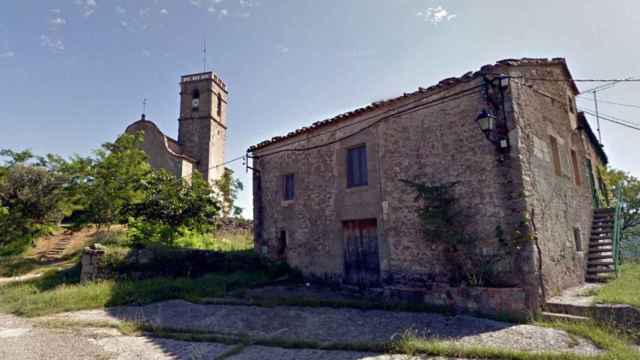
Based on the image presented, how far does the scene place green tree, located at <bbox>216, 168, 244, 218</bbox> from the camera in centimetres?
2124

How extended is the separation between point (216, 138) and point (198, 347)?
84.6 feet

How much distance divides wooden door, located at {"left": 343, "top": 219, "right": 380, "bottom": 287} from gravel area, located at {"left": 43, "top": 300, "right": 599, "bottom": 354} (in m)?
2.13

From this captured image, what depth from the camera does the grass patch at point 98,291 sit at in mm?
8312

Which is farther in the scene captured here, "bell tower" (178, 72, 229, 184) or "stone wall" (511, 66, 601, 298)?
"bell tower" (178, 72, 229, 184)

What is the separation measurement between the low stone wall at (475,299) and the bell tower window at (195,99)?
26.0 metres

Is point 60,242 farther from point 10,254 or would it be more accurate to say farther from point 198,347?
point 198,347

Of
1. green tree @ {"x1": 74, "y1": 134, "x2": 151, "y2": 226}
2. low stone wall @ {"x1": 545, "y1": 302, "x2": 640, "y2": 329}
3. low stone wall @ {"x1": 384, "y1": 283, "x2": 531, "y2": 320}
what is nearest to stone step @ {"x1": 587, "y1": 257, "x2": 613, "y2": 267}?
low stone wall @ {"x1": 545, "y1": 302, "x2": 640, "y2": 329}

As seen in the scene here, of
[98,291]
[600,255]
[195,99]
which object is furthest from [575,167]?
[195,99]

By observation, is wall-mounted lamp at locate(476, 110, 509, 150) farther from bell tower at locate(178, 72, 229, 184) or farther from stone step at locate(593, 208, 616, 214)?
bell tower at locate(178, 72, 229, 184)

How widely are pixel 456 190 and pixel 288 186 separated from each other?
5976 millimetres

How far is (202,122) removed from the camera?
2923 centimetres

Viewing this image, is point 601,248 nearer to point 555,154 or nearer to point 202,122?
point 555,154

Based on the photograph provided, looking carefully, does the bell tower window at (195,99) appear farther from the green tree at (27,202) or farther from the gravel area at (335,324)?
the gravel area at (335,324)

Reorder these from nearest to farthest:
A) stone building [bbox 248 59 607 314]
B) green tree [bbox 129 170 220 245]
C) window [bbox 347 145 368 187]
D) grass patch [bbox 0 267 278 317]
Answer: stone building [bbox 248 59 607 314] < grass patch [bbox 0 267 278 317] < window [bbox 347 145 368 187] < green tree [bbox 129 170 220 245]
